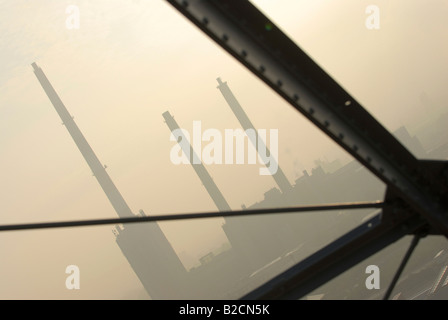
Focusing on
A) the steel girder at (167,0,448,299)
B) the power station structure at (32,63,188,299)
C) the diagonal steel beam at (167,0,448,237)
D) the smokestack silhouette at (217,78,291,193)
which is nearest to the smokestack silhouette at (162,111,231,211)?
the smokestack silhouette at (217,78,291,193)

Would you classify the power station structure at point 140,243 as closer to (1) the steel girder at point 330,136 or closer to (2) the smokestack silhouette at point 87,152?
(2) the smokestack silhouette at point 87,152

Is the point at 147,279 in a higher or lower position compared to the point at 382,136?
higher

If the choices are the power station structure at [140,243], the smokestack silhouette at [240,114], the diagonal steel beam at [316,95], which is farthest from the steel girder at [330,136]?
the smokestack silhouette at [240,114]

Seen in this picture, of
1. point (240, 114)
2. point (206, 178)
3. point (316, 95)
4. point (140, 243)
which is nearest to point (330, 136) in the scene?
point (316, 95)

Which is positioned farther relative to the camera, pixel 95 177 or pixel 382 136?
pixel 95 177
